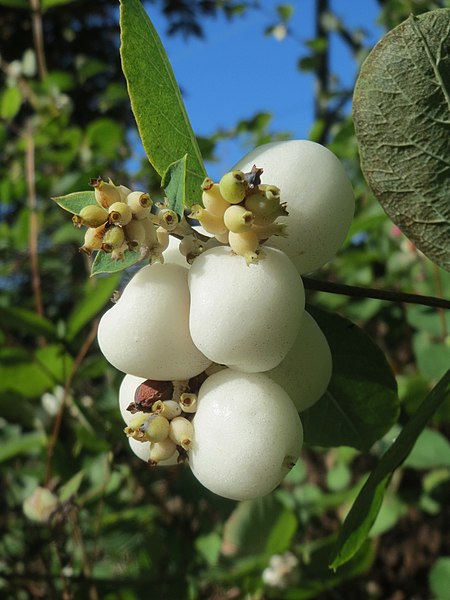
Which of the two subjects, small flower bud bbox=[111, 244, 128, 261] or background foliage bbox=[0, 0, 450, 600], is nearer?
small flower bud bbox=[111, 244, 128, 261]

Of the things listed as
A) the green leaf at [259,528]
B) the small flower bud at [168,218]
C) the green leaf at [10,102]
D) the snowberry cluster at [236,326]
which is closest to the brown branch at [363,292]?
the snowberry cluster at [236,326]

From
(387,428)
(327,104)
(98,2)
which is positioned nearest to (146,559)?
(387,428)

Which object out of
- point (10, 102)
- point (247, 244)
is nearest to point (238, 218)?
point (247, 244)

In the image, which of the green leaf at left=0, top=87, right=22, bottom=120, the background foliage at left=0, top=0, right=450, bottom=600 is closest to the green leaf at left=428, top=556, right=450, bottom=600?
the background foliage at left=0, top=0, right=450, bottom=600

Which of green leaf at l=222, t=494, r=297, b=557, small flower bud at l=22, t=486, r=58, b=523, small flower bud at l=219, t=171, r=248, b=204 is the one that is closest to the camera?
small flower bud at l=219, t=171, r=248, b=204

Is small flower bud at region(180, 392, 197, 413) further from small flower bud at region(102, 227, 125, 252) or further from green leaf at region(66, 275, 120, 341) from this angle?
green leaf at region(66, 275, 120, 341)

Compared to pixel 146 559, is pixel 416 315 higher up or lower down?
higher up

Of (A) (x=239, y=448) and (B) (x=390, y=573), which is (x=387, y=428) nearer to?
(A) (x=239, y=448)
